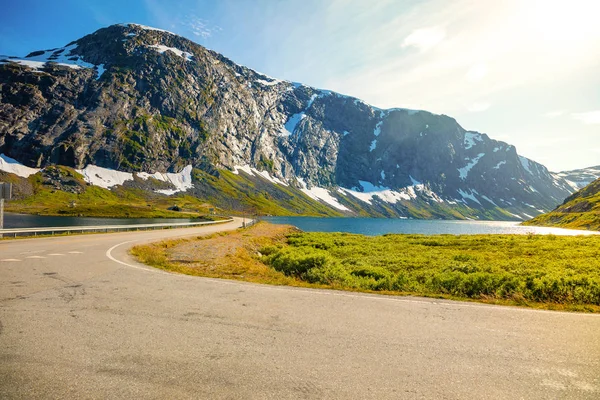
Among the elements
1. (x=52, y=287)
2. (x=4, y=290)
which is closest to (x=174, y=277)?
(x=52, y=287)

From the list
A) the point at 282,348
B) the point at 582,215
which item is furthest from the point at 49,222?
the point at 582,215

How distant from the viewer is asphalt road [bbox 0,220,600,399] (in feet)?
15.3

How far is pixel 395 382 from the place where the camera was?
4879mm

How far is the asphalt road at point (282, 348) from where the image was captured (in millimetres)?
4676

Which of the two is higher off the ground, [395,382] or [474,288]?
[395,382]

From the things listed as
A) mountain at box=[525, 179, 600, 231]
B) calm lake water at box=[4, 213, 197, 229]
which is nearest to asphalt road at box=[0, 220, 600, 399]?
calm lake water at box=[4, 213, 197, 229]

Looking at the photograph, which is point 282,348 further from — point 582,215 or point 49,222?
point 582,215

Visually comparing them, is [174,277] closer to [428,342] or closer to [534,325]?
[428,342]

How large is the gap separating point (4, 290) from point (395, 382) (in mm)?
11966

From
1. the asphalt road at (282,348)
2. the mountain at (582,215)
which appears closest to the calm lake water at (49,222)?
the asphalt road at (282,348)

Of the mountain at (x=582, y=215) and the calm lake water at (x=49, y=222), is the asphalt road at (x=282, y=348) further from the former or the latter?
the mountain at (x=582, y=215)

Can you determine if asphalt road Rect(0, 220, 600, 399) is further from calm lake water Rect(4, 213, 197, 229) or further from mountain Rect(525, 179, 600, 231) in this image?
mountain Rect(525, 179, 600, 231)

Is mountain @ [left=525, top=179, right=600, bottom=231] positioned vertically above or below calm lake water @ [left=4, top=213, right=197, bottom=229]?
above

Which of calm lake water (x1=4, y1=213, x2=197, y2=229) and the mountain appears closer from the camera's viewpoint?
calm lake water (x1=4, y1=213, x2=197, y2=229)
